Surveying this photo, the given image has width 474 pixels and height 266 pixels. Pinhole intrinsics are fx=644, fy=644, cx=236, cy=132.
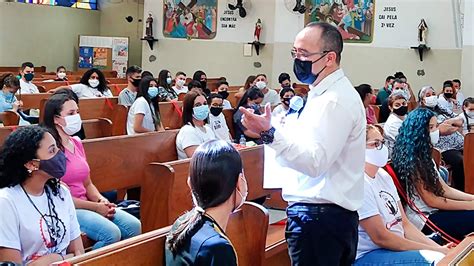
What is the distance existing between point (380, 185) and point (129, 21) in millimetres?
15042

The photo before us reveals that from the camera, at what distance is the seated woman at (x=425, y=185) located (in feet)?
14.4

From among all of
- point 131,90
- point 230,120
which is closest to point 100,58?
point 131,90

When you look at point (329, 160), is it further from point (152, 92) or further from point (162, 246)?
point (152, 92)

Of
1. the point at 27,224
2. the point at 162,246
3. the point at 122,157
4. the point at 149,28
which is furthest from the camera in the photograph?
the point at 149,28

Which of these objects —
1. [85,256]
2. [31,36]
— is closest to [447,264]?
[85,256]

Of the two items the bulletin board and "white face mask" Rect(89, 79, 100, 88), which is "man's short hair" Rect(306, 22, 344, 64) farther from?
the bulletin board

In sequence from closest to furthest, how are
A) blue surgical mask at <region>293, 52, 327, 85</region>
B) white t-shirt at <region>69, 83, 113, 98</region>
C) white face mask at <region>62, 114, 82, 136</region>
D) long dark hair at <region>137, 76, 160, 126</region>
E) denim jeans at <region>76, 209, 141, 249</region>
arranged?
blue surgical mask at <region>293, 52, 327, 85</region>
denim jeans at <region>76, 209, 141, 249</region>
white face mask at <region>62, 114, 82, 136</region>
long dark hair at <region>137, 76, 160, 126</region>
white t-shirt at <region>69, 83, 113, 98</region>

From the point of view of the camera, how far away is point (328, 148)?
99.3 inches

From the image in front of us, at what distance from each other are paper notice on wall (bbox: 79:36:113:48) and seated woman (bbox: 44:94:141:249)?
484 inches

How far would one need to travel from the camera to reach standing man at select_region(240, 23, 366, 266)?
2.59m

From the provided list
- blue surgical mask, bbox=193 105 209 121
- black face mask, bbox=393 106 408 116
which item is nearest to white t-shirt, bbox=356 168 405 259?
blue surgical mask, bbox=193 105 209 121

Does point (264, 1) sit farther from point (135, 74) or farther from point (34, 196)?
point (34, 196)

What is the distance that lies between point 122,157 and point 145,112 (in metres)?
2.00

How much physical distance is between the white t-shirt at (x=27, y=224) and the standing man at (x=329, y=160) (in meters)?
1.17
